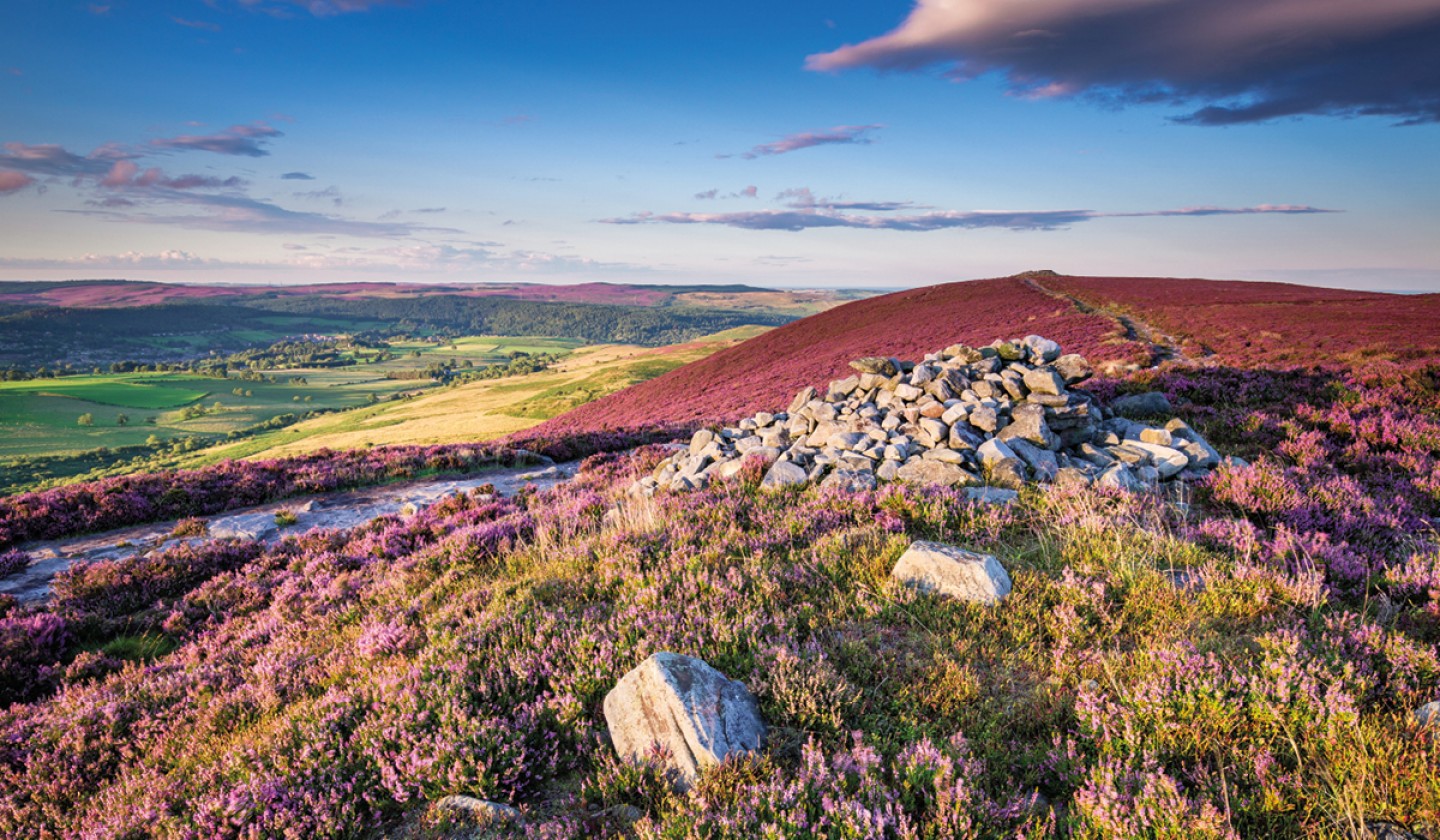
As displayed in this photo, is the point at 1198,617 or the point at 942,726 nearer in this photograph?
the point at 942,726

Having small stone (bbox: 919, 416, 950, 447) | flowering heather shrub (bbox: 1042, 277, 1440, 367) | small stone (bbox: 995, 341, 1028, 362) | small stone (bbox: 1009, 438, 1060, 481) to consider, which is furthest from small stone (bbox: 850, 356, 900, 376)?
flowering heather shrub (bbox: 1042, 277, 1440, 367)

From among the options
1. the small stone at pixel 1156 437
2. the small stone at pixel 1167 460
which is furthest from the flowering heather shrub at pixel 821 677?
the small stone at pixel 1156 437

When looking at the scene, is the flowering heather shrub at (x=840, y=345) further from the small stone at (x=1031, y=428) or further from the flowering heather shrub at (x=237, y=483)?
the small stone at (x=1031, y=428)

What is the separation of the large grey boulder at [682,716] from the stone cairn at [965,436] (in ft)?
17.1

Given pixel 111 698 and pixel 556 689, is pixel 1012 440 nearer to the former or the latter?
pixel 556 689

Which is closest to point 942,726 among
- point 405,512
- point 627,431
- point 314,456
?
point 405,512

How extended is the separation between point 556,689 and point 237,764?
7.96ft

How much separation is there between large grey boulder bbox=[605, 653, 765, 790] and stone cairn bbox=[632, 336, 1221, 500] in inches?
205

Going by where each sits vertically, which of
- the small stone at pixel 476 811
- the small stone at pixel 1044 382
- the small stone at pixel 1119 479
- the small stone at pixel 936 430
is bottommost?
the small stone at pixel 476 811

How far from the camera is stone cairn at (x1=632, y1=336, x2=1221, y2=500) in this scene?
9094mm

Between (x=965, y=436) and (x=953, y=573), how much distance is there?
5043mm

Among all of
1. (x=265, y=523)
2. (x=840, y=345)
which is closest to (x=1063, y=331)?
(x=840, y=345)

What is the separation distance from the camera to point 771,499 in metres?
8.82

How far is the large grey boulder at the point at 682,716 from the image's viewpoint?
3682 millimetres
